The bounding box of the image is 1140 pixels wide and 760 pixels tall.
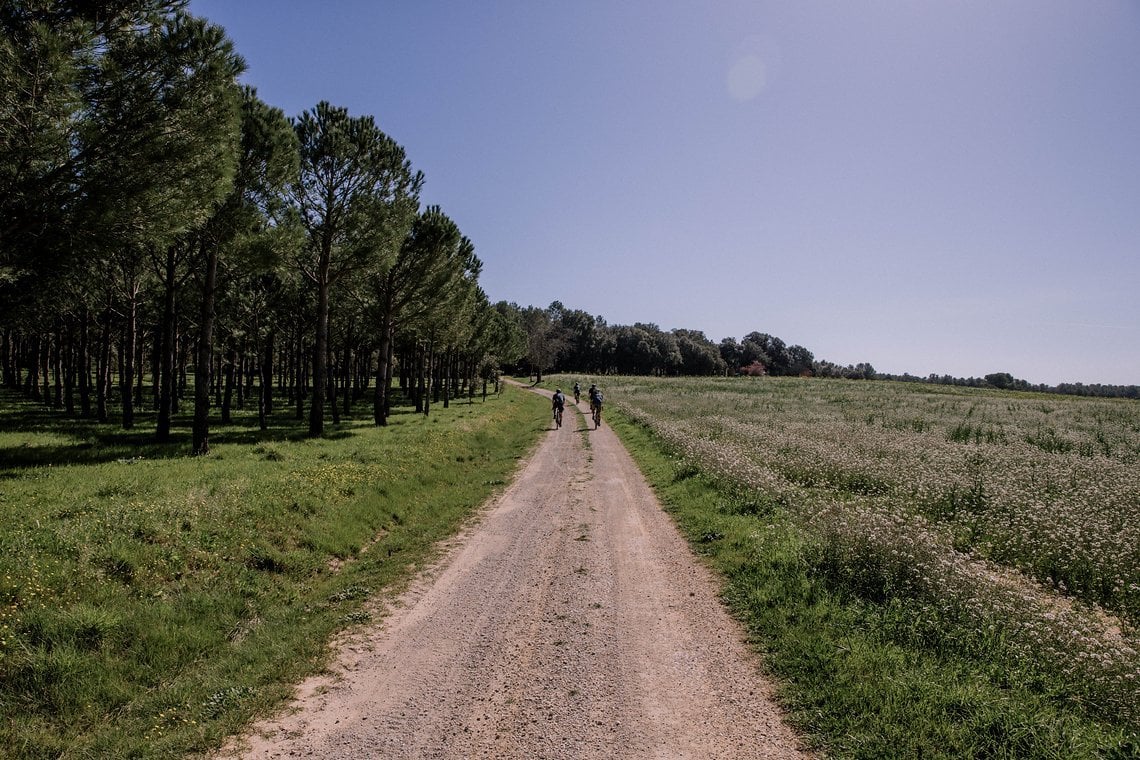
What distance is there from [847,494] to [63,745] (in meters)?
15.4

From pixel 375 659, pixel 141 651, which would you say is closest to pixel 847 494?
pixel 375 659

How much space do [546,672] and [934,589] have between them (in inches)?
250

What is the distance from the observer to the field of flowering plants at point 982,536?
6633 mm

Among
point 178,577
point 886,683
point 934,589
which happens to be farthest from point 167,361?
point 934,589

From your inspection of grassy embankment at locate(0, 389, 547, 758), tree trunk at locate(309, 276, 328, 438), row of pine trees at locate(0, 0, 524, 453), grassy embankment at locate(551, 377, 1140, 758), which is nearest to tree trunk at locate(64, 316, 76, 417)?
row of pine trees at locate(0, 0, 524, 453)

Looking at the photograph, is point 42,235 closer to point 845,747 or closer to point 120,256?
point 120,256

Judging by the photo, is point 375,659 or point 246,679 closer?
point 246,679

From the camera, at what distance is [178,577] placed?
837 cm

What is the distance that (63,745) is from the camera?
16.6ft

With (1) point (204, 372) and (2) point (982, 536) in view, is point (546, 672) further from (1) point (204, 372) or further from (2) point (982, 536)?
(1) point (204, 372)

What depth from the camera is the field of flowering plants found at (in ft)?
21.8

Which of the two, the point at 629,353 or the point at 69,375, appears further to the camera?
the point at 629,353

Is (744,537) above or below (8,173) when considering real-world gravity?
below

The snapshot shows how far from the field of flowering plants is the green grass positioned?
0.27 meters
